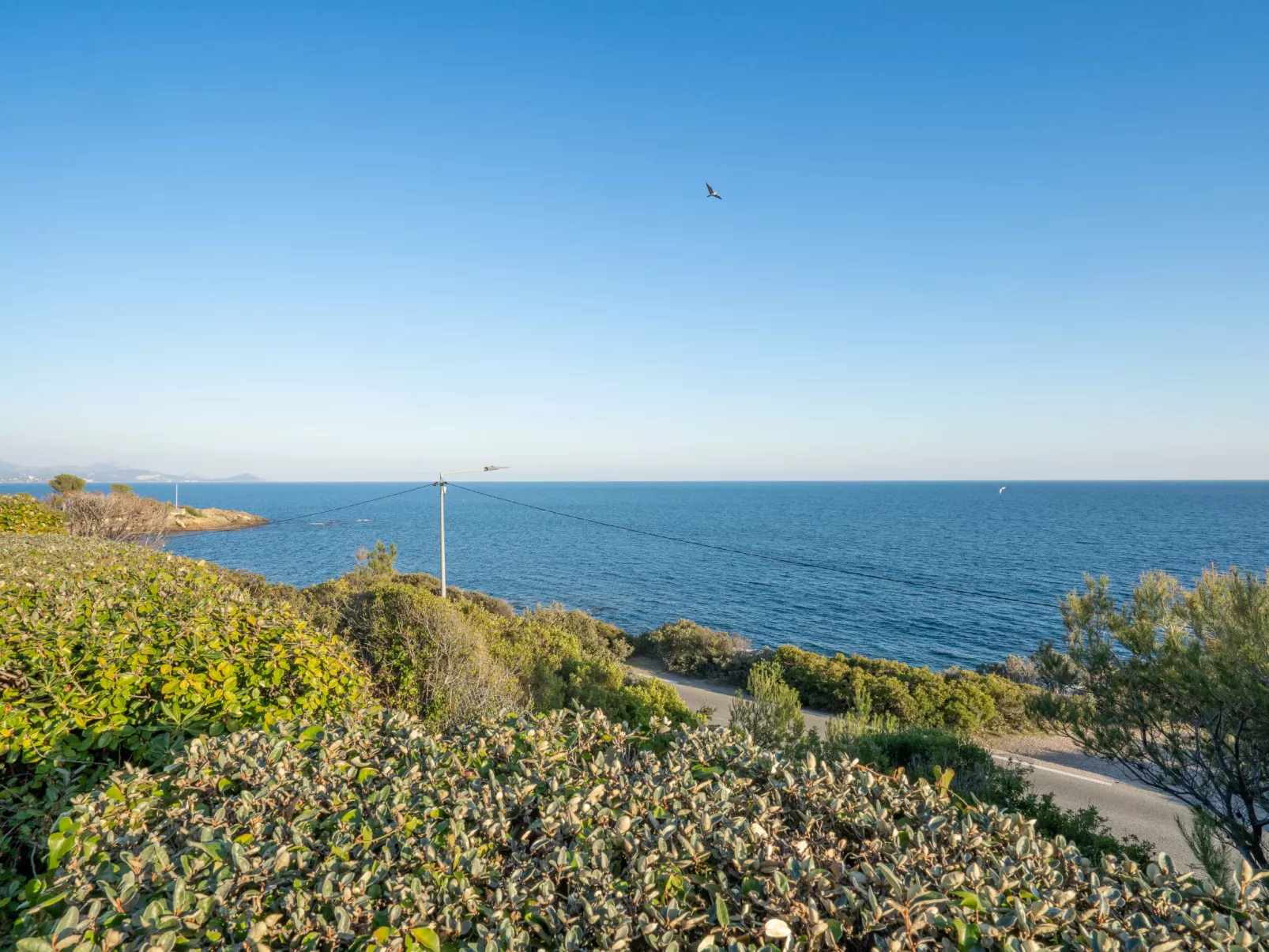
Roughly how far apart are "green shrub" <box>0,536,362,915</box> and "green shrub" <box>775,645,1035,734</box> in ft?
45.9

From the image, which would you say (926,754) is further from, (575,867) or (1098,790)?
(575,867)

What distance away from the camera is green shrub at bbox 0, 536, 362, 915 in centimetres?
330

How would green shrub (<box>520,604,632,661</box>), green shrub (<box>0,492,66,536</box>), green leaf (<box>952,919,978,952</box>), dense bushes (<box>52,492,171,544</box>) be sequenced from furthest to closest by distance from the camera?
green shrub (<box>520,604,632,661</box>)
dense bushes (<box>52,492,171,544</box>)
green shrub (<box>0,492,66,536</box>)
green leaf (<box>952,919,978,952</box>)

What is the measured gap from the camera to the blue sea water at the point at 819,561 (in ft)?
104

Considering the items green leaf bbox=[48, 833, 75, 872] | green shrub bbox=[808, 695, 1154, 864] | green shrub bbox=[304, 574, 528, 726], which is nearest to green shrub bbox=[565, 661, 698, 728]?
green shrub bbox=[304, 574, 528, 726]

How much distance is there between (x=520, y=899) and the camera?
2.01 meters

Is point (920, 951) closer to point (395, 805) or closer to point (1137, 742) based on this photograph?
point (395, 805)

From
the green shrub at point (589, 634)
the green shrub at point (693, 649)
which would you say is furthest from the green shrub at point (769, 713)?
the green shrub at point (693, 649)

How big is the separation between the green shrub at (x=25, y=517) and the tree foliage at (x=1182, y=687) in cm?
1834

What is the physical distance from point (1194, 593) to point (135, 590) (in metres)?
11.5

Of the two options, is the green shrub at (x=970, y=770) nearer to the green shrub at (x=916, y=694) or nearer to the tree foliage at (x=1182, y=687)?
the tree foliage at (x=1182, y=687)

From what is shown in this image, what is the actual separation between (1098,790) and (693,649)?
13.1 meters

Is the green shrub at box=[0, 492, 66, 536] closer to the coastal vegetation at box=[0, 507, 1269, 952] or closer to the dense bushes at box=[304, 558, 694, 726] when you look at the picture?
the dense bushes at box=[304, 558, 694, 726]

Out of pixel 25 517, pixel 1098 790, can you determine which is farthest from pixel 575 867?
pixel 25 517
